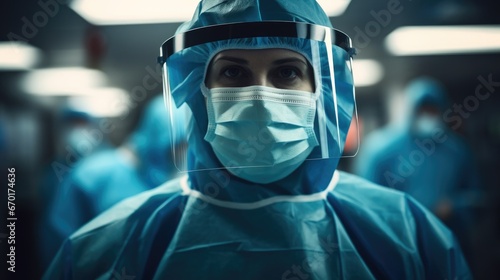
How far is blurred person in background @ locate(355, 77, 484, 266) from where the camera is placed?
2086 millimetres

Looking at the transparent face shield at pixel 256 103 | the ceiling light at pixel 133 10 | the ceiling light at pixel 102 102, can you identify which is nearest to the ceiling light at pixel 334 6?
the ceiling light at pixel 133 10

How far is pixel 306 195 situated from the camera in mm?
1041

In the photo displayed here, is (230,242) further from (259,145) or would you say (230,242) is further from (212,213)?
(259,145)

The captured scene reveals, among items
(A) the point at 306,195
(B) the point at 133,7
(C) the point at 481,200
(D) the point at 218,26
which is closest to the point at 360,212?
(A) the point at 306,195

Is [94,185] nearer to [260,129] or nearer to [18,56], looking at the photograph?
[18,56]

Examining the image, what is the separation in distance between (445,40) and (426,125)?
0.79 metres

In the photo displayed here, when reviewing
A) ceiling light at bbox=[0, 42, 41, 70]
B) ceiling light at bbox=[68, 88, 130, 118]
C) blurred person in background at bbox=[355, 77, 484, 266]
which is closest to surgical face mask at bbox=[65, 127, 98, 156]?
ceiling light at bbox=[68, 88, 130, 118]

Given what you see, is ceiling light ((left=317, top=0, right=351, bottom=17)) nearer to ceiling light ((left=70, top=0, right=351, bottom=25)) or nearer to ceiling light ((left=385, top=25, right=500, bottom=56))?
ceiling light ((left=70, top=0, right=351, bottom=25))

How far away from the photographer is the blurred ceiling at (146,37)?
4.07ft

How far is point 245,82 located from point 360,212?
1.39ft

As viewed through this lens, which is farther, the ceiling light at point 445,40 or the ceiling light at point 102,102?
the ceiling light at point 102,102

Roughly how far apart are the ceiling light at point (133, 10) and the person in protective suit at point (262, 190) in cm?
15

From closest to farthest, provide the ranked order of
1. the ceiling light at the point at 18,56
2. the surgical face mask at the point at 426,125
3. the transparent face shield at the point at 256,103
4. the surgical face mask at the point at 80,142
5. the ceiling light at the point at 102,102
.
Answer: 1. the transparent face shield at the point at 256,103
2. the ceiling light at the point at 18,56
3. the ceiling light at the point at 102,102
4. the surgical face mask at the point at 80,142
5. the surgical face mask at the point at 426,125

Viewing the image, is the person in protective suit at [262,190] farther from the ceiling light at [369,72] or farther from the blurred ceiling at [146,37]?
the ceiling light at [369,72]
